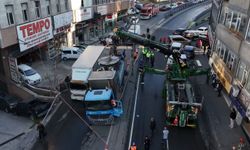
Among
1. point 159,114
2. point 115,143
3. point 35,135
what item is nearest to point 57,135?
point 35,135

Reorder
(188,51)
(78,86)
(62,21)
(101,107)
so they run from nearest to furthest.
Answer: (101,107), (78,86), (62,21), (188,51)

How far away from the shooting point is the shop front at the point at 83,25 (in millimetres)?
40366

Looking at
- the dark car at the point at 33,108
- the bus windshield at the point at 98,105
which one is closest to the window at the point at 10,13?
the dark car at the point at 33,108

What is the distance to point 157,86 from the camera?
2845cm

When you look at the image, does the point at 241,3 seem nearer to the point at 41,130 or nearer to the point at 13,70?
the point at 41,130

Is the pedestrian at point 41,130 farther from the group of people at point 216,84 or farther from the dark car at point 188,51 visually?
the dark car at point 188,51

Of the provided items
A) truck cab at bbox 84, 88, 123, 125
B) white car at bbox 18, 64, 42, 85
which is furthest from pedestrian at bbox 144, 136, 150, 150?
white car at bbox 18, 64, 42, 85

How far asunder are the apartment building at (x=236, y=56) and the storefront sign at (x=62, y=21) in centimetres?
2031

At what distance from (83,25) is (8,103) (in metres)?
21.5

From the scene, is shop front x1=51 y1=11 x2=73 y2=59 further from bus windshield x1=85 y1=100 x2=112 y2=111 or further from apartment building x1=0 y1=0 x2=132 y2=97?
bus windshield x1=85 y1=100 x2=112 y2=111

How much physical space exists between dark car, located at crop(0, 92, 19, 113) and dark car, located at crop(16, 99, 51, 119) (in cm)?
89

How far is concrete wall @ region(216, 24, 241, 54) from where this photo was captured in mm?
22516

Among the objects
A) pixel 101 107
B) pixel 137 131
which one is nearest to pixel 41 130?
pixel 101 107

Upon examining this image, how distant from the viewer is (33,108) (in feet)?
79.6
